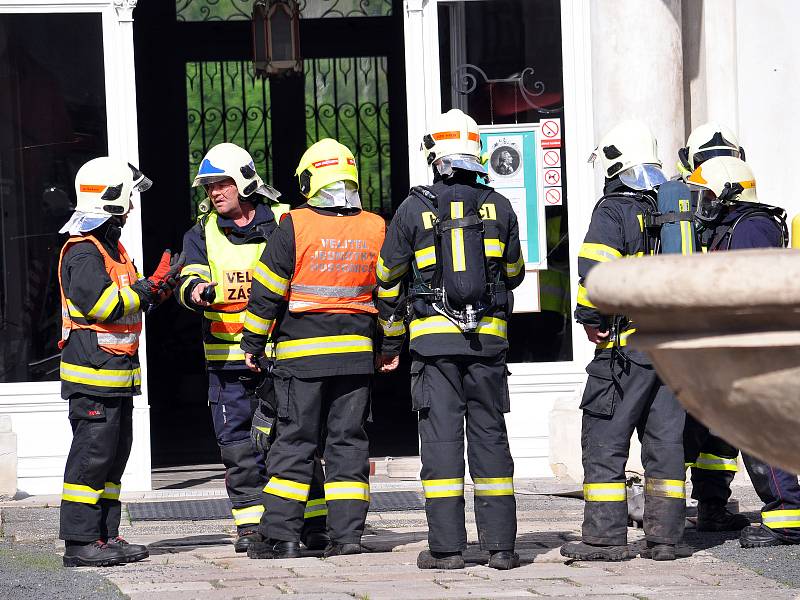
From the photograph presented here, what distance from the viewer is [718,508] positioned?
7.21 metres

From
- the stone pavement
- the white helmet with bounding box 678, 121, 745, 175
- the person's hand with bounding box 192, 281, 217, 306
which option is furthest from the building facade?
the person's hand with bounding box 192, 281, 217, 306

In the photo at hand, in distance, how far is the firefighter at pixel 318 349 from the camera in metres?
6.58

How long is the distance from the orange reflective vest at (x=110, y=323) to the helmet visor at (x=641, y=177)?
2.23 m

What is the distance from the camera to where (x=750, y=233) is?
22.0 feet

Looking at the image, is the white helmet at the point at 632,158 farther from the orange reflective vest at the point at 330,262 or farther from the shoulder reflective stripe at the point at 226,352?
the shoulder reflective stripe at the point at 226,352

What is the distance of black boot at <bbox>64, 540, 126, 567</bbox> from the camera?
6441 mm

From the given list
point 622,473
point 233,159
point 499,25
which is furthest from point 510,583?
point 499,25

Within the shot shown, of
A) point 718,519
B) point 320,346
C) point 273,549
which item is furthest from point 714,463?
point 273,549

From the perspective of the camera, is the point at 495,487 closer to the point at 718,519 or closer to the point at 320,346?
the point at 320,346

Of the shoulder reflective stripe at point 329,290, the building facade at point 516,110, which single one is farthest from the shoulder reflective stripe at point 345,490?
the building facade at point 516,110

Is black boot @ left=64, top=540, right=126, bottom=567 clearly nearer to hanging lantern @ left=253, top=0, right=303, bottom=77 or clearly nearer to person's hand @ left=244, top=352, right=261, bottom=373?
person's hand @ left=244, top=352, right=261, bottom=373

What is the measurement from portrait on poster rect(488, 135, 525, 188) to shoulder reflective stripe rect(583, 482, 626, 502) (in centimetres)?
307

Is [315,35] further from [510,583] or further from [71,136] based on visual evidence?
[510,583]

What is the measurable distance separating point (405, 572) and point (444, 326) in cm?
104
